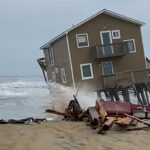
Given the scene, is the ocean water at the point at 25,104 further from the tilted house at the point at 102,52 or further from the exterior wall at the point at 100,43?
the exterior wall at the point at 100,43

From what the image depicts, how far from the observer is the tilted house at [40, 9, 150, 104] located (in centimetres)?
3772

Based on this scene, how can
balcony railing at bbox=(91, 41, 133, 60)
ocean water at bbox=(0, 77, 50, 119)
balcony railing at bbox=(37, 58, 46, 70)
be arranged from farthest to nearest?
1. balcony railing at bbox=(37, 58, 46, 70)
2. ocean water at bbox=(0, 77, 50, 119)
3. balcony railing at bbox=(91, 41, 133, 60)

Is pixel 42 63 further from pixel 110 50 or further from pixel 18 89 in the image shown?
pixel 18 89

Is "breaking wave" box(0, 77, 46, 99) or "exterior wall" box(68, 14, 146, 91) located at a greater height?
"exterior wall" box(68, 14, 146, 91)

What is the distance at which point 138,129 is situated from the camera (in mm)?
13609

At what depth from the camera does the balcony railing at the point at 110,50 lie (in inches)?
1494

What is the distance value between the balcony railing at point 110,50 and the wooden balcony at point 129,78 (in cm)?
203

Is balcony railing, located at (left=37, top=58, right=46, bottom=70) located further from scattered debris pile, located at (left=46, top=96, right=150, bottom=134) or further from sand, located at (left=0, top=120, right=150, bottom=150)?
sand, located at (left=0, top=120, right=150, bottom=150)

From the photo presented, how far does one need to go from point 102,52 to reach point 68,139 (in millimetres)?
27165

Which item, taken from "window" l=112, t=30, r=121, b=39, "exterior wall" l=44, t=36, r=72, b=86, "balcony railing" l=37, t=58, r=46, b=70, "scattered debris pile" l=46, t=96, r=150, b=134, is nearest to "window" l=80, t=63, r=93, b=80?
"exterior wall" l=44, t=36, r=72, b=86

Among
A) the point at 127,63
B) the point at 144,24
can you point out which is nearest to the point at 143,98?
the point at 127,63

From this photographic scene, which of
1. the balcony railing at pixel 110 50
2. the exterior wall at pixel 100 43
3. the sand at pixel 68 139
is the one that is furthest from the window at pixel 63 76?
the sand at pixel 68 139

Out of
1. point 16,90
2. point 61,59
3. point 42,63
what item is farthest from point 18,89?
point 61,59

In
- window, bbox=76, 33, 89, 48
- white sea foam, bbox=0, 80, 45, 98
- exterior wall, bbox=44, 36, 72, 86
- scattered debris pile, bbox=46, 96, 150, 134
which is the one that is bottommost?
scattered debris pile, bbox=46, 96, 150, 134
